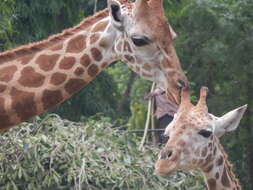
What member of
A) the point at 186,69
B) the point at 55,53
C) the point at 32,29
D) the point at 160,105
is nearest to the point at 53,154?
the point at 55,53

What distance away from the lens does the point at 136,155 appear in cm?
813

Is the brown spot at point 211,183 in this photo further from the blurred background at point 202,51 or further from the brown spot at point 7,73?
the blurred background at point 202,51

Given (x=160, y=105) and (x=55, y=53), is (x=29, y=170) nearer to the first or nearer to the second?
(x=55, y=53)

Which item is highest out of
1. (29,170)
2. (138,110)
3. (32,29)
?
(32,29)

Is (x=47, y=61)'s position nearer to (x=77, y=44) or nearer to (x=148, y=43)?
(x=77, y=44)

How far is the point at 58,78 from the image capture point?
18.8 feet

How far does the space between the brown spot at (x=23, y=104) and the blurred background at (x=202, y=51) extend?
512 centimetres

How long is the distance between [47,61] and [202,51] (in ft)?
21.3

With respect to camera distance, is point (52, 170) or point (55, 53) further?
point (52, 170)

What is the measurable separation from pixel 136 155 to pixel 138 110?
14.3ft

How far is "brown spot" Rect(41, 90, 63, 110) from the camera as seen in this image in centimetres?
563

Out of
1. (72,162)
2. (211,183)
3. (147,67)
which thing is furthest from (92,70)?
(72,162)

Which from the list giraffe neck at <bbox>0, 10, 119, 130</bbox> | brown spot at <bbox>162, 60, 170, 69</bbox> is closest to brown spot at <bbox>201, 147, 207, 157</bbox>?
brown spot at <bbox>162, 60, 170, 69</bbox>

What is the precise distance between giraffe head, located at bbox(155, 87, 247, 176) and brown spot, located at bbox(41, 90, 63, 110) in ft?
3.23
